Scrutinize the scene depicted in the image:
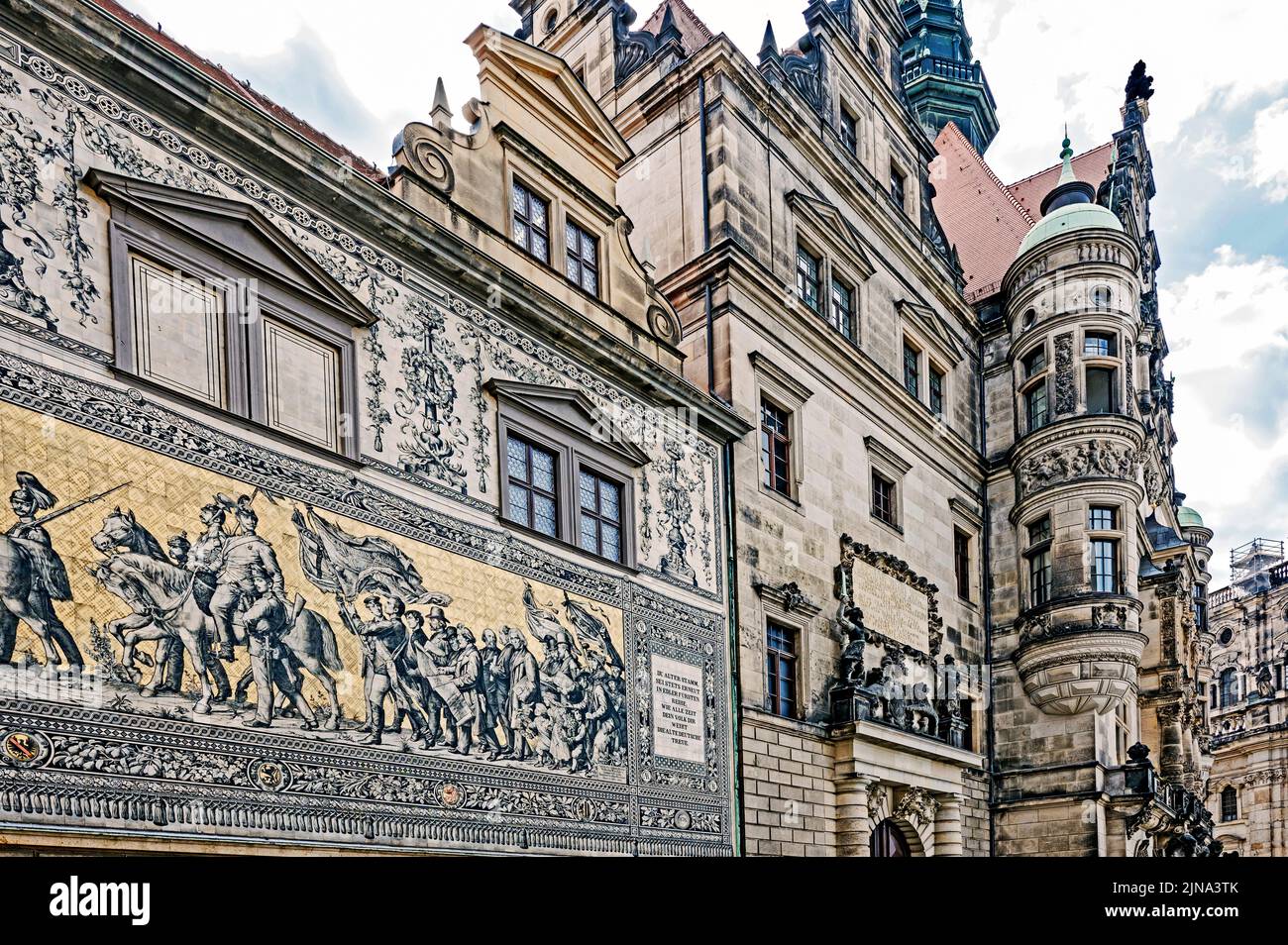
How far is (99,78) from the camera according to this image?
24.7 ft

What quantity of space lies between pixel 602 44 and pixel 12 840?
13.2 meters

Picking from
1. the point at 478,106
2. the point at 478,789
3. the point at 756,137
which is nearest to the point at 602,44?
the point at 756,137

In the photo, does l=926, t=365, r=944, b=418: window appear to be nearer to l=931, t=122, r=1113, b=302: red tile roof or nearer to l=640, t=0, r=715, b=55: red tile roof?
l=931, t=122, r=1113, b=302: red tile roof

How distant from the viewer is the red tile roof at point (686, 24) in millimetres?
17281

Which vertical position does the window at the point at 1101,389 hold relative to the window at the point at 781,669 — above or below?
above

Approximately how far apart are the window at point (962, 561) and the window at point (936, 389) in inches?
79.2

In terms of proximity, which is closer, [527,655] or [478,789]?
[478,789]

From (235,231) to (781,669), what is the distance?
7912 mm

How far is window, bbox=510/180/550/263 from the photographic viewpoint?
36.7 ft

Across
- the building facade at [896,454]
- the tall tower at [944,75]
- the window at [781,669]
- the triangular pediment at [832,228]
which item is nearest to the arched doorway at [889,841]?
the building facade at [896,454]

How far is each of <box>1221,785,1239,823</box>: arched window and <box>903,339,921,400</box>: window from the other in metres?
29.2

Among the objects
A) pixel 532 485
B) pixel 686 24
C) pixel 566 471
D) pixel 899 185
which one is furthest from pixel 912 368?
pixel 532 485

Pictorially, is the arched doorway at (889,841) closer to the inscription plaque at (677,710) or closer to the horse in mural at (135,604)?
the inscription plaque at (677,710)
